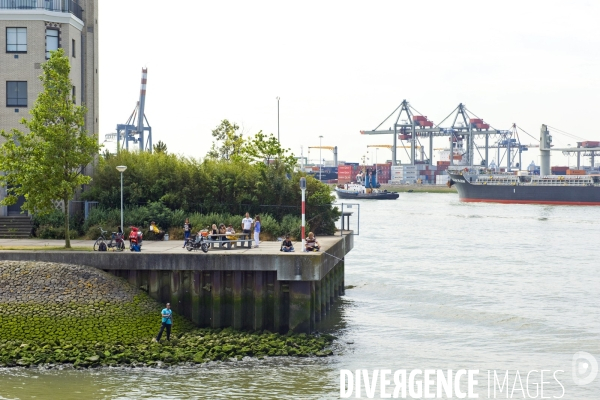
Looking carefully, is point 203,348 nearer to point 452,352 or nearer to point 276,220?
point 452,352

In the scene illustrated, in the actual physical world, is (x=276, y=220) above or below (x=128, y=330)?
above

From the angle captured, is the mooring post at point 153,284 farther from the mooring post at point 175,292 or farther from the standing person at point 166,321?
the standing person at point 166,321

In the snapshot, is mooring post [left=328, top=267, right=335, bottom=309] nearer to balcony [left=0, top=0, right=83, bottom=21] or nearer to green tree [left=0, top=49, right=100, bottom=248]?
green tree [left=0, top=49, right=100, bottom=248]

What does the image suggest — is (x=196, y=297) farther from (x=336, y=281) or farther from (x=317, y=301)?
(x=336, y=281)

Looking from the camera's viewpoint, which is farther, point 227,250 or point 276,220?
point 276,220

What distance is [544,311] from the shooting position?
40.8 m

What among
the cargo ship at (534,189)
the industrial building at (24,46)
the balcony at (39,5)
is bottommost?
the cargo ship at (534,189)

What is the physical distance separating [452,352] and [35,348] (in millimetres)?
14840

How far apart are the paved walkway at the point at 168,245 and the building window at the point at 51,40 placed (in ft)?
32.7

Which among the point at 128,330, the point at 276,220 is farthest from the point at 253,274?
the point at 276,220

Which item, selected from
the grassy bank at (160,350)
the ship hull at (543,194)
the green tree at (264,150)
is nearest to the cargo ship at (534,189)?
the ship hull at (543,194)

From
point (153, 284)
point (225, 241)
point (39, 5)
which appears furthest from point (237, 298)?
point (39, 5)

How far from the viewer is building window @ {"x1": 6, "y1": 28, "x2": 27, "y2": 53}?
41.6 metres

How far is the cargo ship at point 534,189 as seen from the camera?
524 feet
